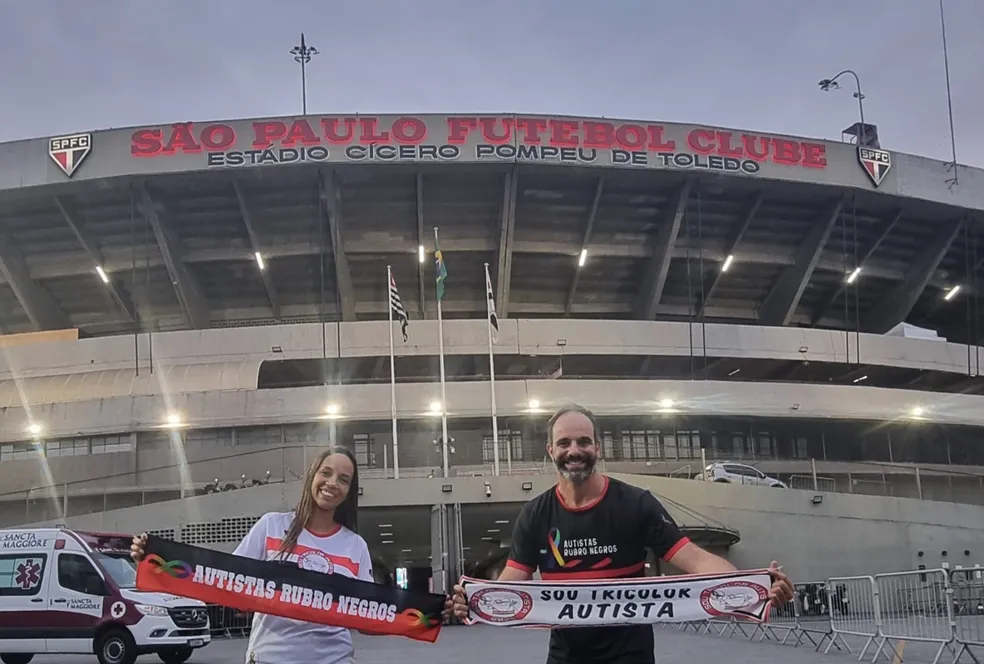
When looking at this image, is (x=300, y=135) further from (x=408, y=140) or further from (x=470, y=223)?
(x=470, y=223)

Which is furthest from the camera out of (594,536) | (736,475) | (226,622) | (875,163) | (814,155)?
(875,163)

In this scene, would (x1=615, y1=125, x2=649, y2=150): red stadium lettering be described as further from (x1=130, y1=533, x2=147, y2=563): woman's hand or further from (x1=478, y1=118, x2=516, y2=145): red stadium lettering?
(x1=130, y1=533, x2=147, y2=563): woman's hand

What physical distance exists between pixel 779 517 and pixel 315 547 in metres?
31.4

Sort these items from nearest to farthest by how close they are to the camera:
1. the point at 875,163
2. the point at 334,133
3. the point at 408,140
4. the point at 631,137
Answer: the point at 334,133 < the point at 408,140 < the point at 631,137 < the point at 875,163

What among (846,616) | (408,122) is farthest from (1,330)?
(846,616)

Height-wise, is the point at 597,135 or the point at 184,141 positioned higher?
the point at 184,141

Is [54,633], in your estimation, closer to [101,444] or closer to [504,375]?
[101,444]

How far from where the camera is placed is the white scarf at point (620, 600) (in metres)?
4.52

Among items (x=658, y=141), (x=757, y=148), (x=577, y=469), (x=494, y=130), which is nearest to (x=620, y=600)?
(x=577, y=469)

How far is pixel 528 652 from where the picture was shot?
16703mm

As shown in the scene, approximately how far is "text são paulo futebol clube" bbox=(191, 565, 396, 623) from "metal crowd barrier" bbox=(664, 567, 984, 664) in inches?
256

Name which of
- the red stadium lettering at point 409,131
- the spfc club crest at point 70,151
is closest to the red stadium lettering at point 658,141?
the red stadium lettering at point 409,131

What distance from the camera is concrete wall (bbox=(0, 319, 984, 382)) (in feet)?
138

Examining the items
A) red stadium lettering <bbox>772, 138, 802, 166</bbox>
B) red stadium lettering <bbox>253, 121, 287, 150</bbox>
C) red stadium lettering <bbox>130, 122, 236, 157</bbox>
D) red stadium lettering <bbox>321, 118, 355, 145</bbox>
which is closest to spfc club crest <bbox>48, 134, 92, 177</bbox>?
red stadium lettering <bbox>130, 122, 236, 157</bbox>
